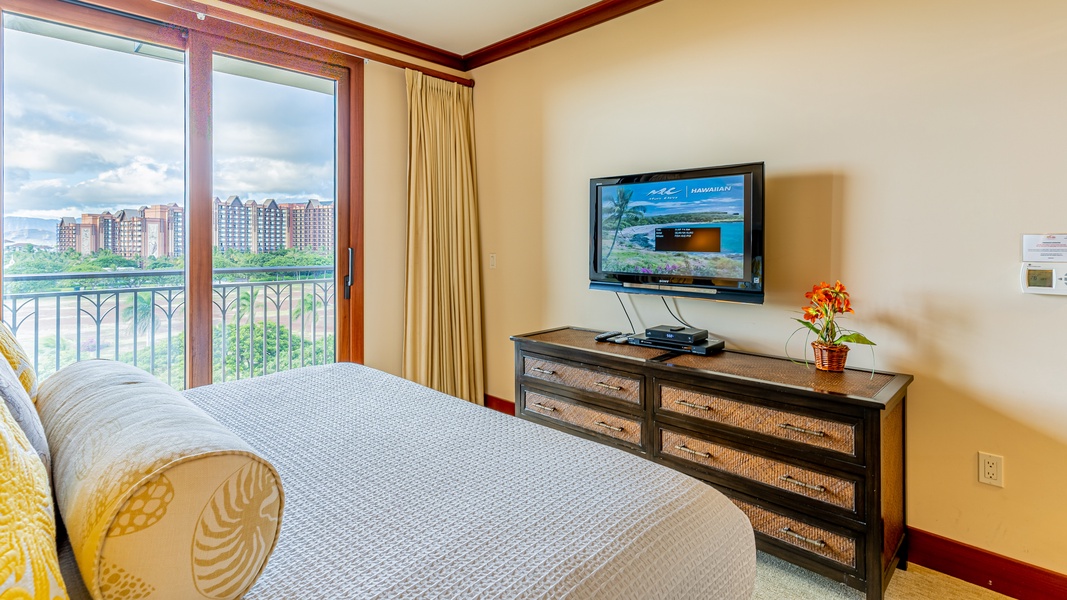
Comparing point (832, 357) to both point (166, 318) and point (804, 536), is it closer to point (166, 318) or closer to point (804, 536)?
point (804, 536)

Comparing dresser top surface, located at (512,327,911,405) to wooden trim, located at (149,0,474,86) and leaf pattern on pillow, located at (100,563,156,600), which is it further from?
wooden trim, located at (149,0,474,86)

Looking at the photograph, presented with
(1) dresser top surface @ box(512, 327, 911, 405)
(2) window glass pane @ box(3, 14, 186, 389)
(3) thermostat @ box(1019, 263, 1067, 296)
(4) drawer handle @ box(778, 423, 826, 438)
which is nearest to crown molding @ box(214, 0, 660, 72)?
(2) window glass pane @ box(3, 14, 186, 389)

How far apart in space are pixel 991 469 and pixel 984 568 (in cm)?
38

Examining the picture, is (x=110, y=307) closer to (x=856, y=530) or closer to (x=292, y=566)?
(x=292, y=566)

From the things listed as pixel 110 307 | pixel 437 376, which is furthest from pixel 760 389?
pixel 110 307

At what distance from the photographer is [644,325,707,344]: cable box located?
252cm

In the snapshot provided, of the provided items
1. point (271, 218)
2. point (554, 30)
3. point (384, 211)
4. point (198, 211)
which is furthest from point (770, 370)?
point (198, 211)

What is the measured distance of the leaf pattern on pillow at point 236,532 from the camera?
0.68 metres

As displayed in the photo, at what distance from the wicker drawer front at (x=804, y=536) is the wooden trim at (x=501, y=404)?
6.43 ft

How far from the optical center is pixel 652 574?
0.90 metres

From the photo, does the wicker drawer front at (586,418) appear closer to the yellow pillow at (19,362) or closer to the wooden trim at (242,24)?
the yellow pillow at (19,362)

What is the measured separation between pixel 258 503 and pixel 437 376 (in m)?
3.03

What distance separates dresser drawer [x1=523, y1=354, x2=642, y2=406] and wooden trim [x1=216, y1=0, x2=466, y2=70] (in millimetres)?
2280

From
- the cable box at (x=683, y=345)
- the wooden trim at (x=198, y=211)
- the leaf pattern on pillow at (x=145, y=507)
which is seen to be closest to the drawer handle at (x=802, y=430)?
the cable box at (x=683, y=345)
